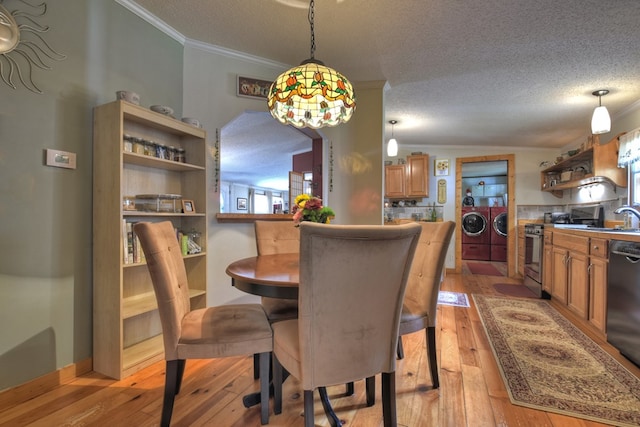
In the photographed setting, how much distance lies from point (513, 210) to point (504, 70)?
11.2ft

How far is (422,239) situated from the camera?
1.86 m

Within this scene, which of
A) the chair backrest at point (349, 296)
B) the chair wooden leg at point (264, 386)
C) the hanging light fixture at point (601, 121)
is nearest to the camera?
the chair backrest at point (349, 296)

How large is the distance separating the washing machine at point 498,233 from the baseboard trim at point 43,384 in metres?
7.68

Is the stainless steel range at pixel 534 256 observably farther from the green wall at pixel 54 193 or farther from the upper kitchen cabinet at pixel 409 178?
the green wall at pixel 54 193

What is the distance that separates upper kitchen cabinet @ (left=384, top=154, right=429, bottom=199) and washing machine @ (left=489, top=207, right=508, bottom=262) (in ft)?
9.40

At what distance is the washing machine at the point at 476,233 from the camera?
7223 millimetres

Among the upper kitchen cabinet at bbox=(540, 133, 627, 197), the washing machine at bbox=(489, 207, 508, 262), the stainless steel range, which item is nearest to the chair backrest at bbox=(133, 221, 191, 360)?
the stainless steel range

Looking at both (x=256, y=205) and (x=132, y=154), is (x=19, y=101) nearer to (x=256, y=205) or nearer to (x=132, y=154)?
(x=132, y=154)

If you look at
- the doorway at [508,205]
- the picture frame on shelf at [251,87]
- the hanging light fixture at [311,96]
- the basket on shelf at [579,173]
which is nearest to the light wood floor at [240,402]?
the hanging light fixture at [311,96]

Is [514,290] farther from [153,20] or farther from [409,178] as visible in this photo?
[153,20]

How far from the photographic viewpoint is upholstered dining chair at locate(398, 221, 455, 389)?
1645mm

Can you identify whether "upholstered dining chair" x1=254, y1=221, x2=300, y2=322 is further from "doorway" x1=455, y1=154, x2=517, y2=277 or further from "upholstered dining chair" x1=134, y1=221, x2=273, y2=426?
"doorway" x1=455, y1=154, x2=517, y2=277

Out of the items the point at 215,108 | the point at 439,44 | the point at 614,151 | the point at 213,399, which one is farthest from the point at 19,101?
the point at 614,151

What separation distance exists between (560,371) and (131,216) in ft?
9.87
